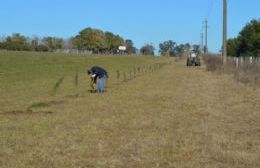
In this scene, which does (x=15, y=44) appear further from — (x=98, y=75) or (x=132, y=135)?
(x=132, y=135)

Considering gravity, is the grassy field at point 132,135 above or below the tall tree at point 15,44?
below

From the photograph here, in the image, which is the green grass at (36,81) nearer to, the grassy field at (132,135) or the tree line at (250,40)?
the grassy field at (132,135)

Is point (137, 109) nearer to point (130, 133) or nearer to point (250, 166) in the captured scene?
point (130, 133)

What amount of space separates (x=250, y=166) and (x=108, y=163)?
2248mm

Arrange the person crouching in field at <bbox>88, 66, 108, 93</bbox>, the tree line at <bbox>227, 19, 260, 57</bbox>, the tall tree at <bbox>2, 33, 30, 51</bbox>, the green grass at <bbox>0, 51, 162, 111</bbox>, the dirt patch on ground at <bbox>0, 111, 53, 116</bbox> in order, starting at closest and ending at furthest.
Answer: the dirt patch on ground at <bbox>0, 111, 53, 116</bbox> < the green grass at <bbox>0, 51, 162, 111</bbox> < the person crouching in field at <bbox>88, 66, 108, 93</bbox> < the tree line at <bbox>227, 19, 260, 57</bbox> < the tall tree at <bbox>2, 33, 30, 51</bbox>

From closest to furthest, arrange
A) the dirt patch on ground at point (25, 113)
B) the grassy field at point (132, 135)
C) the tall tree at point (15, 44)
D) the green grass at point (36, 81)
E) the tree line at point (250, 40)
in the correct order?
the grassy field at point (132, 135) → the dirt patch on ground at point (25, 113) → the green grass at point (36, 81) → the tree line at point (250, 40) → the tall tree at point (15, 44)

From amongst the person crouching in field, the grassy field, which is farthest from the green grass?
the grassy field

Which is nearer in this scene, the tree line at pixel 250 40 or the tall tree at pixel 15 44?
the tree line at pixel 250 40

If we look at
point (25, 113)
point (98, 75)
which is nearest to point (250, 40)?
point (98, 75)

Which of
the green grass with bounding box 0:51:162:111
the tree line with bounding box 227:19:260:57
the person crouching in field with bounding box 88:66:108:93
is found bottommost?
the green grass with bounding box 0:51:162:111

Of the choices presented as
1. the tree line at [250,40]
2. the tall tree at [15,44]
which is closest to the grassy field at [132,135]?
the tree line at [250,40]

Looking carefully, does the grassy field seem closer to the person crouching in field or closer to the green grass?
the green grass

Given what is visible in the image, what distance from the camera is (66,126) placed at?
1415cm

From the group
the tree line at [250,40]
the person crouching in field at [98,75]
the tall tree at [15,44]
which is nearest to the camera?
the person crouching in field at [98,75]
